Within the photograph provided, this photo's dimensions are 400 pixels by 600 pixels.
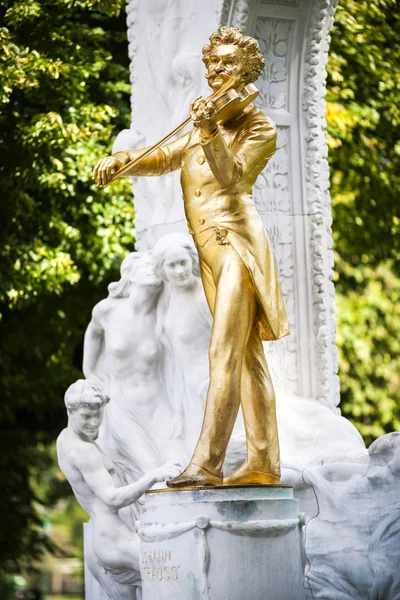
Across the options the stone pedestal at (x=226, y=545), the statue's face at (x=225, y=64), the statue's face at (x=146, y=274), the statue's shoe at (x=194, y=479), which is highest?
the statue's face at (x=225, y=64)

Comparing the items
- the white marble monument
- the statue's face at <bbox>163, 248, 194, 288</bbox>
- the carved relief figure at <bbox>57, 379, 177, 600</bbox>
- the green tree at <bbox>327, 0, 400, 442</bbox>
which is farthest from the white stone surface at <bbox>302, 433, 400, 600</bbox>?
the green tree at <bbox>327, 0, 400, 442</bbox>

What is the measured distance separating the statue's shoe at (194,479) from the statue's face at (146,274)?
2.34m

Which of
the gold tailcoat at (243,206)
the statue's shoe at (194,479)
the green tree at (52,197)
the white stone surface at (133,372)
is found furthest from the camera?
the green tree at (52,197)

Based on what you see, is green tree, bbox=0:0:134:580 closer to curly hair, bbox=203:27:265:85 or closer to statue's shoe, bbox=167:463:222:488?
curly hair, bbox=203:27:265:85

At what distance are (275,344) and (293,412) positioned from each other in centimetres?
54

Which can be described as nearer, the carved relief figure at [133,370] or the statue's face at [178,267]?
the statue's face at [178,267]

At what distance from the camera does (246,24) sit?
28.7 ft

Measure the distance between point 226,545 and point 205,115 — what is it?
200 centimetres

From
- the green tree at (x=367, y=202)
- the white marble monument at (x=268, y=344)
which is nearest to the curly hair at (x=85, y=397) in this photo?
the white marble monument at (x=268, y=344)

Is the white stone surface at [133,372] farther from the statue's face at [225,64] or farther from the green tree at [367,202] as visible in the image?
the green tree at [367,202]

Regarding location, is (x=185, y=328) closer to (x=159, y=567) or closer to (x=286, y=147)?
(x=286, y=147)

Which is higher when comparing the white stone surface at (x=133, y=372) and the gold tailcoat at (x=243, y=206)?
the gold tailcoat at (x=243, y=206)

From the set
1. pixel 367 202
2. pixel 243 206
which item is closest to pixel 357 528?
pixel 243 206

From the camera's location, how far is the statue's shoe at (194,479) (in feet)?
20.3
